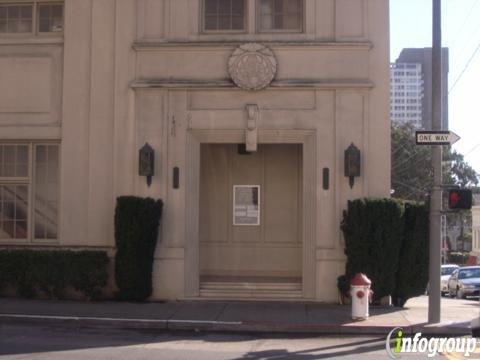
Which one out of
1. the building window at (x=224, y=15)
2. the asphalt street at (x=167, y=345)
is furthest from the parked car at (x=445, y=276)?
the asphalt street at (x=167, y=345)

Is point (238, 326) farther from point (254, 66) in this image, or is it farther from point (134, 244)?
point (254, 66)

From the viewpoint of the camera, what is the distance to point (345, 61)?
15359mm

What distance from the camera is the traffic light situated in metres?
12.5

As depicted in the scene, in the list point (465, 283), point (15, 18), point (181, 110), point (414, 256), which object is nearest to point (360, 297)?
point (414, 256)

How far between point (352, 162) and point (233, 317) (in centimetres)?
426

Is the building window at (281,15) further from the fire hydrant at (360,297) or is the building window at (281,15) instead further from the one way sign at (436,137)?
the fire hydrant at (360,297)

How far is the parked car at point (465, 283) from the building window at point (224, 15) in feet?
52.9

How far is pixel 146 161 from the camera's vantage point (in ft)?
50.1

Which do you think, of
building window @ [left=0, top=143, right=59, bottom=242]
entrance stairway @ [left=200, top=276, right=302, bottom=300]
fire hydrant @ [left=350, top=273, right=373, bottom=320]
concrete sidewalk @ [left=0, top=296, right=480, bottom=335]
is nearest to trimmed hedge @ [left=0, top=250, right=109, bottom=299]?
concrete sidewalk @ [left=0, top=296, right=480, bottom=335]

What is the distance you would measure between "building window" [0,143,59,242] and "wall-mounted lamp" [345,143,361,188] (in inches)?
256

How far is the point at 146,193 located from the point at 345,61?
5191 millimetres

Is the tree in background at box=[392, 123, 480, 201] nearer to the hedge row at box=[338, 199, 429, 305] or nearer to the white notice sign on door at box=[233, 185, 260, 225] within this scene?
the white notice sign on door at box=[233, 185, 260, 225]

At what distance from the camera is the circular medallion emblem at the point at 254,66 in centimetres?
1532

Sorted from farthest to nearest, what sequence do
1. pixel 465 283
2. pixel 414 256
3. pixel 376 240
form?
pixel 465 283 → pixel 414 256 → pixel 376 240
